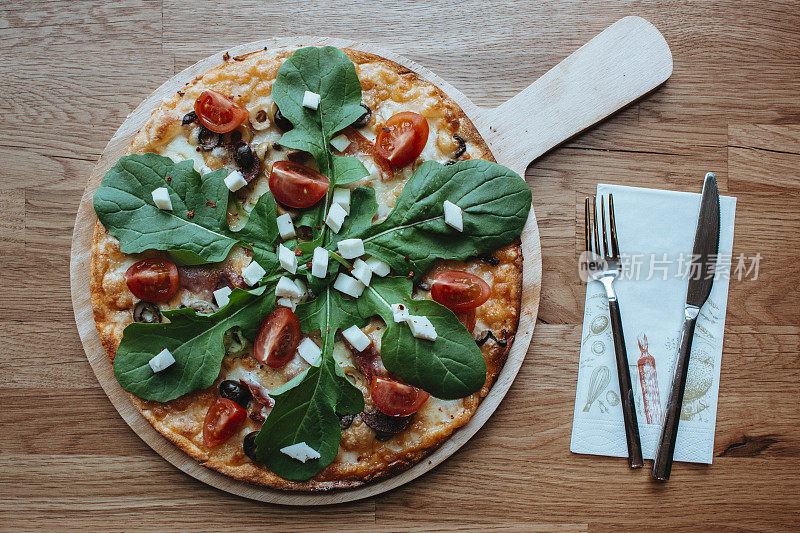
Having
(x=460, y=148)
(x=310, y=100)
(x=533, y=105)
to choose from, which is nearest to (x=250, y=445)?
(x=310, y=100)

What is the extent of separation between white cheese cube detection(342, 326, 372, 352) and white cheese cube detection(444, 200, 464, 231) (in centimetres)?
63

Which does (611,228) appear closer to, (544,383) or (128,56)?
(544,383)

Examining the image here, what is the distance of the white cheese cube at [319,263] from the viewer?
2539mm

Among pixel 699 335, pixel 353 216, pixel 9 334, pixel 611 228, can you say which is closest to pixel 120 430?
pixel 9 334

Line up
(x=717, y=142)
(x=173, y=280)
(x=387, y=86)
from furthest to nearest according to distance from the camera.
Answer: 1. (x=717, y=142)
2. (x=387, y=86)
3. (x=173, y=280)

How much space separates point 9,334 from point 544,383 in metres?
2.62

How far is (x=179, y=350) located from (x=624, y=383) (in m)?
2.08

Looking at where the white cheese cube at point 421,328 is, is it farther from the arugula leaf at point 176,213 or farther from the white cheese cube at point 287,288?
the arugula leaf at point 176,213

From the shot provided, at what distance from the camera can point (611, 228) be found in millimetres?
2855

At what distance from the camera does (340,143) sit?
8.84 ft

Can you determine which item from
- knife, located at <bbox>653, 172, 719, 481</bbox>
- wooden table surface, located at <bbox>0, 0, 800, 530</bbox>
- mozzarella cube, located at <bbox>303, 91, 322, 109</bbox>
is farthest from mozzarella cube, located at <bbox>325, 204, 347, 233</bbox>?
knife, located at <bbox>653, 172, 719, 481</bbox>

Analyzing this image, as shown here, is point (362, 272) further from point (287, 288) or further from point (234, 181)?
point (234, 181)

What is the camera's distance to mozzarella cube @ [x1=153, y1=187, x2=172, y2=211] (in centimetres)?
252

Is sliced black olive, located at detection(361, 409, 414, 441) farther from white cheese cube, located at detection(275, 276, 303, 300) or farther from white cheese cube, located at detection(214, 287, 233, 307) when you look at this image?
white cheese cube, located at detection(214, 287, 233, 307)
